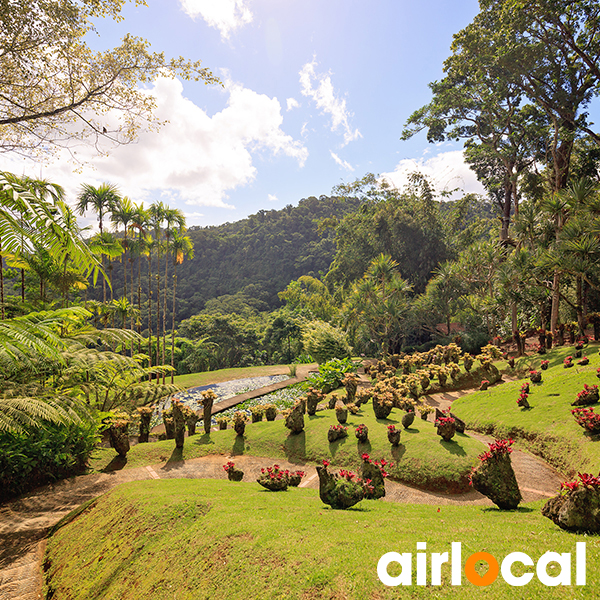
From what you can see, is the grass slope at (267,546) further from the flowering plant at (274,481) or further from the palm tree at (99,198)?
the palm tree at (99,198)

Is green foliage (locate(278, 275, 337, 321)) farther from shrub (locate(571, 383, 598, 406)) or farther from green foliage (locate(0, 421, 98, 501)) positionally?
green foliage (locate(0, 421, 98, 501))

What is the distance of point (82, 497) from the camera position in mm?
6168

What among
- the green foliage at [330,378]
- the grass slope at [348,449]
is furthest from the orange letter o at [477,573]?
the green foliage at [330,378]

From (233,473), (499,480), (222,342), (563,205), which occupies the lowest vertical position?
(233,473)

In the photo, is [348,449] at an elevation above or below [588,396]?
below

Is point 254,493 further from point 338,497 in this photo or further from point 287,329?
point 287,329

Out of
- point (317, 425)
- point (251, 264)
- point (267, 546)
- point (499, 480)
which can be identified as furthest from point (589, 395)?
point (251, 264)

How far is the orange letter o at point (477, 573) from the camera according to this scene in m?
2.62

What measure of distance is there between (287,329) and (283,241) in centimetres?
3921

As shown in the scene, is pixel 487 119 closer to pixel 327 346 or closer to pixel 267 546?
pixel 327 346

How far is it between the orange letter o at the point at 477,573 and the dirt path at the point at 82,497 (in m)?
4.13

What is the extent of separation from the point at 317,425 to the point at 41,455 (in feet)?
23.1

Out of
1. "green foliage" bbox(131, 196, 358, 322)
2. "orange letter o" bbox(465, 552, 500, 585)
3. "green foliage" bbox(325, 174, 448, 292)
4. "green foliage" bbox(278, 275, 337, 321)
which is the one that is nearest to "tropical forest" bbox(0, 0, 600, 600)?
"orange letter o" bbox(465, 552, 500, 585)

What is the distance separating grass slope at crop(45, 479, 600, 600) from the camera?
279 centimetres
